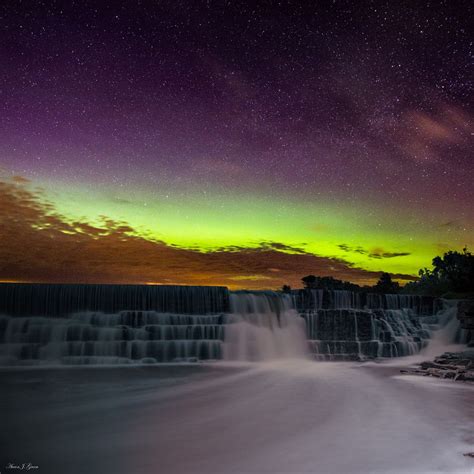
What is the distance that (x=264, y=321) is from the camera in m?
24.6

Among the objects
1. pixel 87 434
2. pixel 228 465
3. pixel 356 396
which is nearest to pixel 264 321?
pixel 356 396

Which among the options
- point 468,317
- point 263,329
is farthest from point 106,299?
point 468,317

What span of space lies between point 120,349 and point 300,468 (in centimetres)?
1561

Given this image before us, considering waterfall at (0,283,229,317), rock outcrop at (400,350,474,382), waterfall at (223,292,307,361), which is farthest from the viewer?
waterfall at (223,292,307,361)

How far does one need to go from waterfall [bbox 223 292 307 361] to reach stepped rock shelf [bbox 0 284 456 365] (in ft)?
0.17

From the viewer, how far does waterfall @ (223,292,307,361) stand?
75.3 ft

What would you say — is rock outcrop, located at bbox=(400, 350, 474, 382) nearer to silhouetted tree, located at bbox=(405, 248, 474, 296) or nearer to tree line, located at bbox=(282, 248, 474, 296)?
tree line, located at bbox=(282, 248, 474, 296)

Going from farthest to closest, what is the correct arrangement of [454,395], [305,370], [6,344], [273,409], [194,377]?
1. [6,344]
2. [305,370]
3. [194,377]
4. [454,395]
5. [273,409]

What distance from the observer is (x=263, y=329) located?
2427 cm

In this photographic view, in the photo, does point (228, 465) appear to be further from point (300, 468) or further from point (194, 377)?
point (194, 377)

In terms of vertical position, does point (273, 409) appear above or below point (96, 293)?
below

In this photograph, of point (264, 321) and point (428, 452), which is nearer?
point (428, 452)

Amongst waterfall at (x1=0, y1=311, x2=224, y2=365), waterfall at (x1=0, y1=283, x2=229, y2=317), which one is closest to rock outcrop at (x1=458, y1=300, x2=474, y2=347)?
waterfall at (x1=0, y1=283, x2=229, y2=317)

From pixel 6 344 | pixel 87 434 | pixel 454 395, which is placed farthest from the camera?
pixel 6 344
